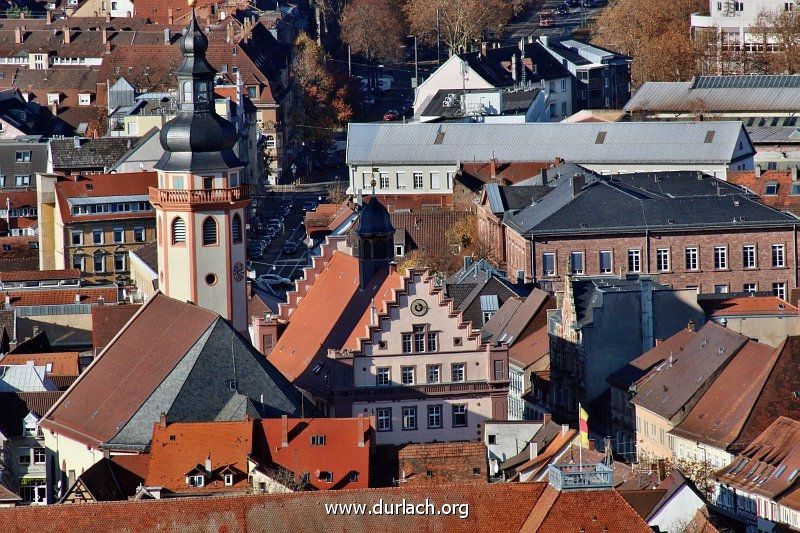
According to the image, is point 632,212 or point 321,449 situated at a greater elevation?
point 632,212

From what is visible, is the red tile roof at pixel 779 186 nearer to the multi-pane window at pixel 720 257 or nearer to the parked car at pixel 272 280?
the multi-pane window at pixel 720 257

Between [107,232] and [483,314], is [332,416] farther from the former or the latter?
[107,232]

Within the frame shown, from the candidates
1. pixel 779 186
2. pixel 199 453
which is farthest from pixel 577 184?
pixel 199 453

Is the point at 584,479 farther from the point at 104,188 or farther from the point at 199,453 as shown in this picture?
the point at 104,188

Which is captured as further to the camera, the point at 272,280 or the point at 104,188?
the point at 104,188

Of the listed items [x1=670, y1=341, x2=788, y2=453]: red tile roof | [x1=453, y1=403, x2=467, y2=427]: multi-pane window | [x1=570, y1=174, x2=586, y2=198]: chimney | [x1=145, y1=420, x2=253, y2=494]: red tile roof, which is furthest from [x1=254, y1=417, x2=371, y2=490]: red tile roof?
[x1=570, y1=174, x2=586, y2=198]: chimney

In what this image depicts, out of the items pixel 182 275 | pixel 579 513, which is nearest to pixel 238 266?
pixel 182 275

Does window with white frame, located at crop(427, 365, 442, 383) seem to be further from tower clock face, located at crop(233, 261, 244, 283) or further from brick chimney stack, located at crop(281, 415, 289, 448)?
brick chimney stack, located at crop(281, 415, 289, 448)
